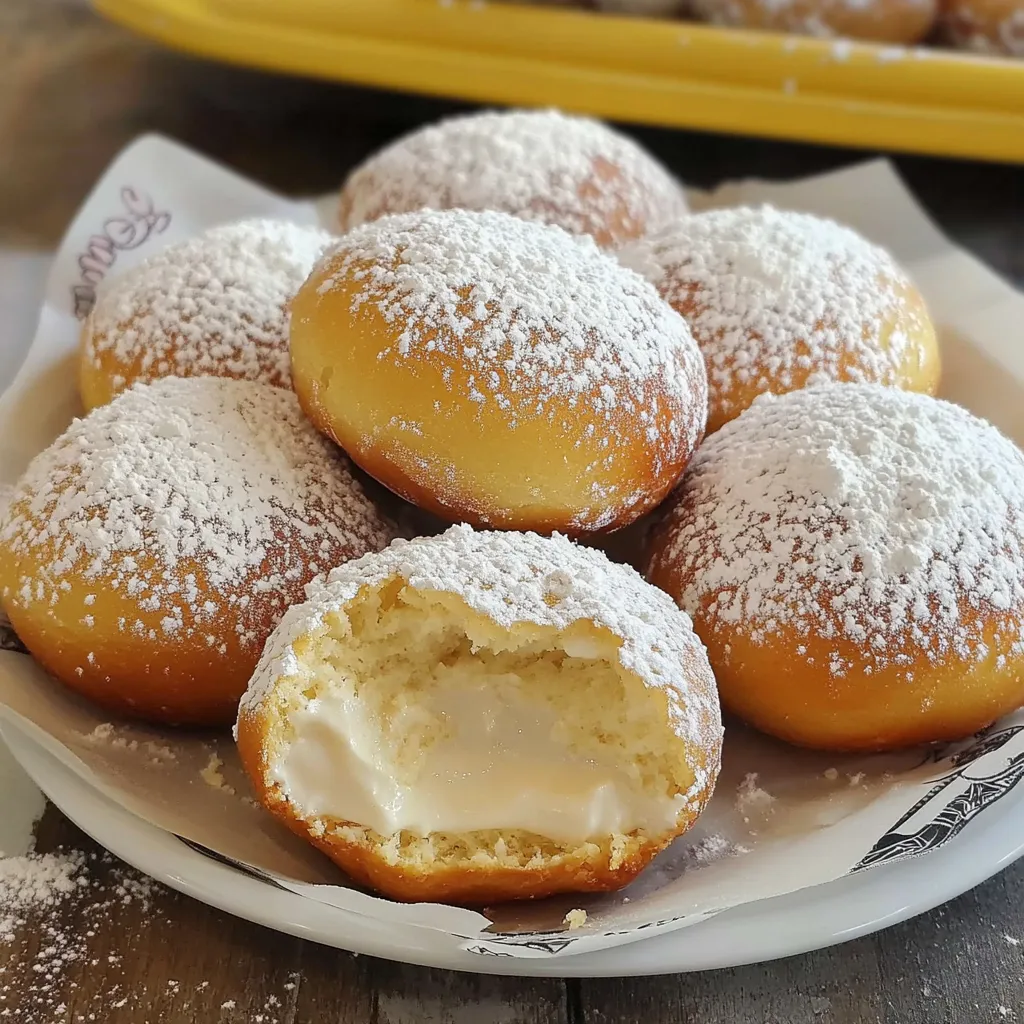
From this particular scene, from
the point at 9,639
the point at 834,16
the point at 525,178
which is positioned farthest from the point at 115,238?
the point at 834,16

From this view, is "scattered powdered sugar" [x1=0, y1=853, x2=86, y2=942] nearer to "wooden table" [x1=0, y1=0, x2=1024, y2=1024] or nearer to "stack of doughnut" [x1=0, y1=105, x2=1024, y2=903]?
"wooden table" [x1=0, y1=0, x2=1024, y2=1024]

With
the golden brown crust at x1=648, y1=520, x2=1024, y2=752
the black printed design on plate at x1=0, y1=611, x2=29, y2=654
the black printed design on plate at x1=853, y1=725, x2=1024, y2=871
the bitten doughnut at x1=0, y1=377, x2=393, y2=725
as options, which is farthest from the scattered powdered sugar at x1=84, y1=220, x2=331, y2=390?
the black printed design on plate at x1=853, y1=725, x2=1024, y2=871

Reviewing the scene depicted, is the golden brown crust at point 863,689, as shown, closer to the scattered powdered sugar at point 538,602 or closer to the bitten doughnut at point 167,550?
the scattered powdered sugar at point 538,602

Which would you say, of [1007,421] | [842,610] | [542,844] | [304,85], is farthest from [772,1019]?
[304,85]

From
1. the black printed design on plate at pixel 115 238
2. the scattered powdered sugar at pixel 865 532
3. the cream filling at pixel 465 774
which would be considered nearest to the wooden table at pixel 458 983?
the cream filling at pixel 465 774

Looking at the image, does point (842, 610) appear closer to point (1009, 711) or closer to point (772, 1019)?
point (1009, 711)

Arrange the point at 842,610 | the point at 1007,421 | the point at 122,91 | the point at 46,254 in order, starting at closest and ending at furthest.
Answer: the point at 842,610 < the point at 1007,421 < the point at 46,254 < the point at 122,91
